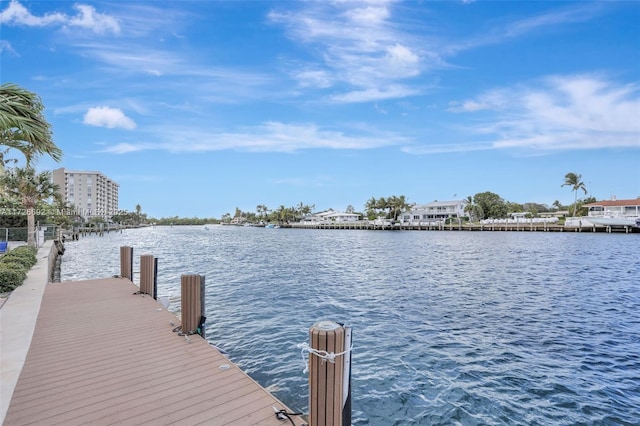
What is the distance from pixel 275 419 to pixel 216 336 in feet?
21.2

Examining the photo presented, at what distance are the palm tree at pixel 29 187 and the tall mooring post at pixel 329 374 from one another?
3393 cm

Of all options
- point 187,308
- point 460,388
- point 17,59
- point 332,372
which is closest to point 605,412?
point 460,388

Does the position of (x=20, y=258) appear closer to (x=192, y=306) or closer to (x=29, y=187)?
(x=192, y=306)

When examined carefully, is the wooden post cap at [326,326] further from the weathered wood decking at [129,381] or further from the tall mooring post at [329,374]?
the weathered wood decking at [129,381]

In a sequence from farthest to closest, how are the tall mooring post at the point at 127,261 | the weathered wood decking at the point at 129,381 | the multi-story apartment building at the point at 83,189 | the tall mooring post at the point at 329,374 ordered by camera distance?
1. the multi-story apartment building at the point at 83,189
2. the tall mooring post at the point at 127,261
3. the weathered wood decking at the point at 129,381
4. the tall mooring post at the point at 329,374

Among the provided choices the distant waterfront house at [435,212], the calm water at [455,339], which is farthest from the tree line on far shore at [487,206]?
the calm water at [455,339]

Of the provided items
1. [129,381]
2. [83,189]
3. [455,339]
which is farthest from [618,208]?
[83,189]

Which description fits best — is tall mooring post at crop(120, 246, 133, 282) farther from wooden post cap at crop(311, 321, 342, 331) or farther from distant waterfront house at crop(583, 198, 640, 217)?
distant waterfront house at crop(583, 198, 640, 217)

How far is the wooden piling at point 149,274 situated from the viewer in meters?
10.4

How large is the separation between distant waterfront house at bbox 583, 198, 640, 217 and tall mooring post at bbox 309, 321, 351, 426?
86.5 metres

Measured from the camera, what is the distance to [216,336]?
9719mm

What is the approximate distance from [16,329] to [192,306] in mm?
3642

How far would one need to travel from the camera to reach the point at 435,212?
113312 millimetres

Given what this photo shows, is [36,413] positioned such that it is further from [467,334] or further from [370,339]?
[467,334]
